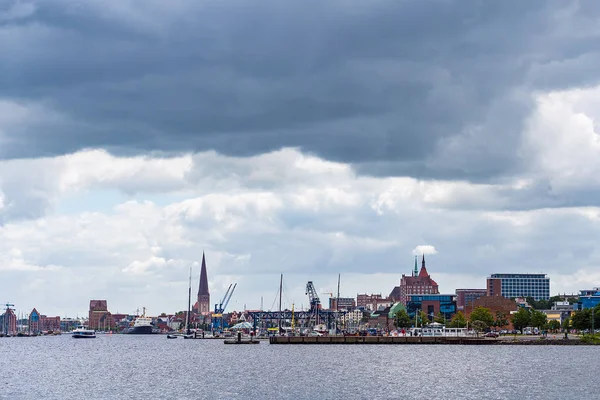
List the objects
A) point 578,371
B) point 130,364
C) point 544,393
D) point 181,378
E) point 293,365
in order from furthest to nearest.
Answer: point 130,364 → point 293,365 → point 578,371 → point 181,378 → point 544,393

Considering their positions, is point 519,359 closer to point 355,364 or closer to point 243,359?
point 355,364

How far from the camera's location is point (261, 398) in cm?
8956

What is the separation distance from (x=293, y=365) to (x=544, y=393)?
2126 inches

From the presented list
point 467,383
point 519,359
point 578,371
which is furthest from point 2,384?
point 519,359

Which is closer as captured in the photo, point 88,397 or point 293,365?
point 88,397

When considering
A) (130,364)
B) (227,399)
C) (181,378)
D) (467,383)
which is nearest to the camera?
(227,399)

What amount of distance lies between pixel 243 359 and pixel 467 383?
64.7 m

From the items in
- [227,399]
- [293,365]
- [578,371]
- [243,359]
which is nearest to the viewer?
[227,399]

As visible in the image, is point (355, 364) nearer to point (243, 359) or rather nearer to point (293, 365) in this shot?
point (293, 365)

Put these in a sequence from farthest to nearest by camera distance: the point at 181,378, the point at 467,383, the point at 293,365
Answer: the point at 293,365 → the point at 181,378 → the point at 467,383

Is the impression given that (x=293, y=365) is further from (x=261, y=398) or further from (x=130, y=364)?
(x=261, y=398)

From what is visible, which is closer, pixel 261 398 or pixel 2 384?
pixel 261 398

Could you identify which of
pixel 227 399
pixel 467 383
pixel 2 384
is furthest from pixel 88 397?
pixel 467 383

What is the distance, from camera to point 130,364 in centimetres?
15362
